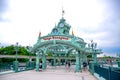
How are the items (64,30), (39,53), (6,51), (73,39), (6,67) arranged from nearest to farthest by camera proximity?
1. (6,67)
2. (73,39)
3. (39,53)
4. (64,30)
5. (6,51)

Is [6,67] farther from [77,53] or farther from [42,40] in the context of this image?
[77,53]

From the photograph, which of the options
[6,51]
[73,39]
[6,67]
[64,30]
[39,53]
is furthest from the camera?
[6,51]

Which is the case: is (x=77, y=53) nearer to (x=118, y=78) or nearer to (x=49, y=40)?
(x=49, y=40)

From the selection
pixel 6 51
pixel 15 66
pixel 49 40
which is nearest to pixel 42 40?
pixel 49 40

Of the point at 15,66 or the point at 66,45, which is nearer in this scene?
the point at 15,66

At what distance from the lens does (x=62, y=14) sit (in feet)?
131

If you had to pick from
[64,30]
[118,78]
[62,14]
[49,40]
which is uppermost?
[62,14]

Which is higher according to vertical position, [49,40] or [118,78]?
[49,40]

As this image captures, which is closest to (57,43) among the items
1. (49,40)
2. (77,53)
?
(49,40)

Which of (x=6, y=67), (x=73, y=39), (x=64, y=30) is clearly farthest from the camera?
(x=64, y=30)

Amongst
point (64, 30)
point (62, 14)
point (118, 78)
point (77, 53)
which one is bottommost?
point (118, 78)

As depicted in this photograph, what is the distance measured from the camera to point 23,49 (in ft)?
241

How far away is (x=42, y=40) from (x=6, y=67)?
19.0 ft

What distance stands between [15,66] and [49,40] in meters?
5.18
